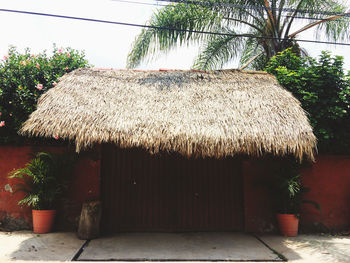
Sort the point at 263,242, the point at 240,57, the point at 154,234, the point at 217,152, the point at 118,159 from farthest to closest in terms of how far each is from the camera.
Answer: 1. the point at 240,57
2. the point at 118,159
3. the point at 154,234
4. the point at 263,242
5. the point at 217,152

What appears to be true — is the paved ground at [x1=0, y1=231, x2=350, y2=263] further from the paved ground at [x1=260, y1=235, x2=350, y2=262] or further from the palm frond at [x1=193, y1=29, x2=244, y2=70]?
the palm frond at [x1=193, y1=29, x2=244, y2=70]

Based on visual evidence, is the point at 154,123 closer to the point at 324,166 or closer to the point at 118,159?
the point at 118,159

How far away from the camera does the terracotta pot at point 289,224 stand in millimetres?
4773

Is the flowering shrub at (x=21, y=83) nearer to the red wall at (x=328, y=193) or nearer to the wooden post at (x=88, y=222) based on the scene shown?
the wooden post at (x=88, y=222)

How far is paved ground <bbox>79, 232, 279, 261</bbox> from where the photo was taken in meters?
3.70

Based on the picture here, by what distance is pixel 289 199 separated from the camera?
477 cm

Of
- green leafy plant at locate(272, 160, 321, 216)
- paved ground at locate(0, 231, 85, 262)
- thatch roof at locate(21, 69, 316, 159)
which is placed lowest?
paved ground at locate(0, 231, 85, 262)

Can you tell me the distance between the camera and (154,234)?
4887 millimetres

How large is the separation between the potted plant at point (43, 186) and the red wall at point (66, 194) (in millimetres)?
235

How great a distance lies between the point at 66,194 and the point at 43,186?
545 millimetres

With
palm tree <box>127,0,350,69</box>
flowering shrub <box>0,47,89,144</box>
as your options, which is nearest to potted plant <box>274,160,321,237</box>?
palm tree <box>127,0,350,69</box>

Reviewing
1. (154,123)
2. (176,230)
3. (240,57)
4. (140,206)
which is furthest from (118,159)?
(240,57)

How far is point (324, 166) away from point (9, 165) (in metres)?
6.90

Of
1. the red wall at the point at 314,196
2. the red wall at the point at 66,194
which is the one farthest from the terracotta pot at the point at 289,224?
the red wall at the point at 66,194
